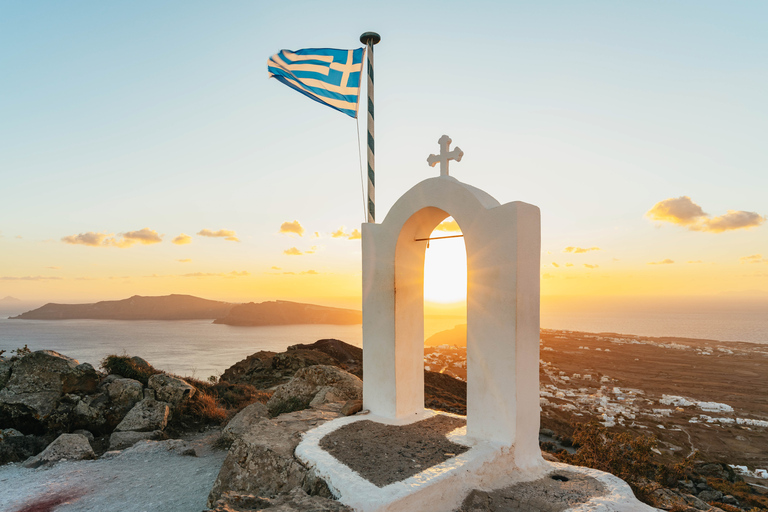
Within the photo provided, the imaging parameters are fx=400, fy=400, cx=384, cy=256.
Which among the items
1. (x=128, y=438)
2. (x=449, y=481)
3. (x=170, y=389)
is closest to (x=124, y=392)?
(x=170, y=389)

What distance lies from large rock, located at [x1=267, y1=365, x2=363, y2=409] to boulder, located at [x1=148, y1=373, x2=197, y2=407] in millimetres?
2860

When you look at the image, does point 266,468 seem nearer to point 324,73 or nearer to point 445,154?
point 445,154

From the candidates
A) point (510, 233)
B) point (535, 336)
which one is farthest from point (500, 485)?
point (510, 233)

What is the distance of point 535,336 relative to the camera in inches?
217

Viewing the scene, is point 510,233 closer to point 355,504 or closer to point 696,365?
point 355,504

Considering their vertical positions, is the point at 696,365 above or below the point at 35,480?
below

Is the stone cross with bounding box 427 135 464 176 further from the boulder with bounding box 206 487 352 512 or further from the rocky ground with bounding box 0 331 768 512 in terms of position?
the boulder with bounding box 206 487 352 512

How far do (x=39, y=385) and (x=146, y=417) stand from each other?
2606mm

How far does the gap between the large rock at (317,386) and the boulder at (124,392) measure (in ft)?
12.2

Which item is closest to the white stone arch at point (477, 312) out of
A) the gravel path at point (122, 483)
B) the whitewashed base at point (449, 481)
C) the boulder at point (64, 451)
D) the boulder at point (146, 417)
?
the whitewashed base at point (449, 481)

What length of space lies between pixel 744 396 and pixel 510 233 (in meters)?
54.3

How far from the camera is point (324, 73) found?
320 inches

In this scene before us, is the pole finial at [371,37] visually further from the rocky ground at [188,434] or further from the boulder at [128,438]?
the boulder at [128,438]

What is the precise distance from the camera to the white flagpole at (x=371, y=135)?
746 cm
